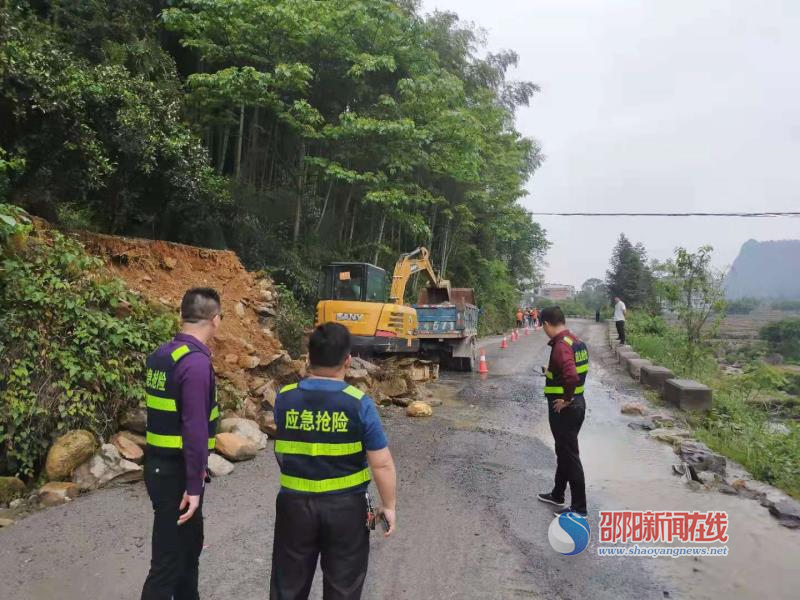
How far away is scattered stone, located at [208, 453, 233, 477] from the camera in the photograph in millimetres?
5164

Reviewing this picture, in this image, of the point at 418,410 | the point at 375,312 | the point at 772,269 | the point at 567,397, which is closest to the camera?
the point at 567,397

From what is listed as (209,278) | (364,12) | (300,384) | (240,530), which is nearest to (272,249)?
(209,278)

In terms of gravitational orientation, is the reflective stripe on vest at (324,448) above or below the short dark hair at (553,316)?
below

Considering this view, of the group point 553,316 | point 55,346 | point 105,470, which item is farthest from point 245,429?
point 553,316

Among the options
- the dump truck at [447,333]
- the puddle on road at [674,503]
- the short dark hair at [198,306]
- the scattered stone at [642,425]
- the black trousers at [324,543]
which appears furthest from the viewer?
the dump truck at [447,333]

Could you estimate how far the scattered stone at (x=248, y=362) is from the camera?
7345 mm

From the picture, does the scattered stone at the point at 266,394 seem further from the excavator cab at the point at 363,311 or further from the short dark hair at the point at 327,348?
the short dark hair at the point at 327,348

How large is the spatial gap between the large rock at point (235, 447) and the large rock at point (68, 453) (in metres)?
1.17

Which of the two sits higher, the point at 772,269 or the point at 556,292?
the point at 772,269

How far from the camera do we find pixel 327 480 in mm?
2148

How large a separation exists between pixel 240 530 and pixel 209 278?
6.16 m

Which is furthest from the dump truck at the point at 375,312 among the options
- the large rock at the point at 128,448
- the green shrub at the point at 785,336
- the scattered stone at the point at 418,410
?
the green shrub at the point at 785,336

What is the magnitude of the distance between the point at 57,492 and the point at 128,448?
0.72 metres

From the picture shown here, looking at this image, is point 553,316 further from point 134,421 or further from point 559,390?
point 134,421
